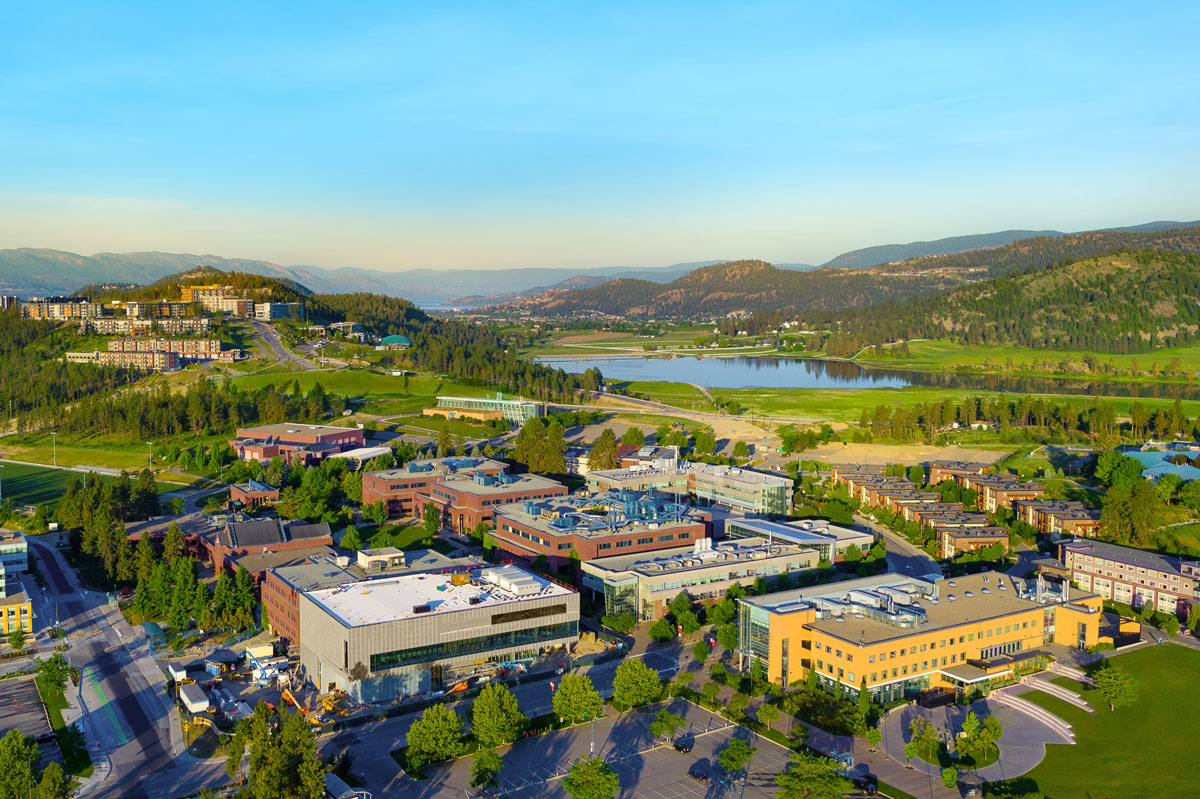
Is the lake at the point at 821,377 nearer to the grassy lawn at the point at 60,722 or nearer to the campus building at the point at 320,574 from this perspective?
the campus building at the point at 320,574

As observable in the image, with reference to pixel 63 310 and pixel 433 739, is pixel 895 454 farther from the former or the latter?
pixel 63 310

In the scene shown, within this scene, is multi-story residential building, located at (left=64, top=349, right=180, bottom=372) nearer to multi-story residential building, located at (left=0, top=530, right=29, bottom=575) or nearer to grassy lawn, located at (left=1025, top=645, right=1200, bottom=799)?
multi-story residential building, located at (left=0, top=530, right=29, bottom=575)

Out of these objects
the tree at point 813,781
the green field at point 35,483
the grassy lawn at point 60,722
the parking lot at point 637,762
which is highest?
the tree at point 813,781

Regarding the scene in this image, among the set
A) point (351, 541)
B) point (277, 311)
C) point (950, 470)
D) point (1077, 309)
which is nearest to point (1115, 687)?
point (950, 470)

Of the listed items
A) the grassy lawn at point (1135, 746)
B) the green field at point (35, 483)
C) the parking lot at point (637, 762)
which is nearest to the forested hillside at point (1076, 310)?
the grassy lawn at point (1135, 746)

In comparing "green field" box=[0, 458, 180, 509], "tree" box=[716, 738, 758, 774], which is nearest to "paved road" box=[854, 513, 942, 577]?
"tree" box=[716, 738, 758, 774]

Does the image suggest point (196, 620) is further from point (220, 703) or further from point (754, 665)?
point (754, 665)
